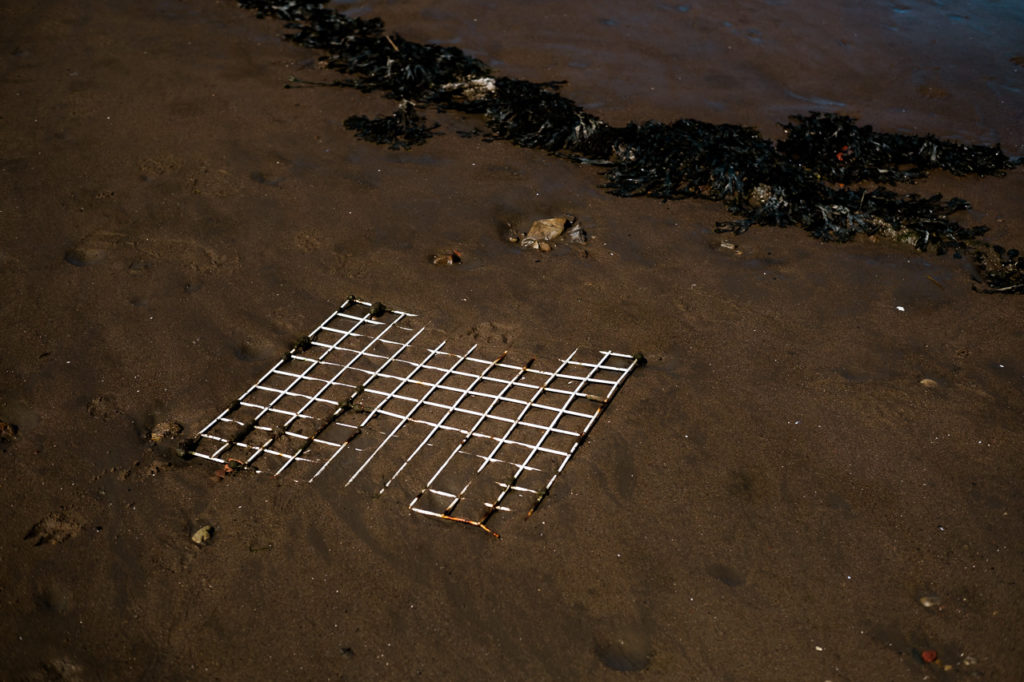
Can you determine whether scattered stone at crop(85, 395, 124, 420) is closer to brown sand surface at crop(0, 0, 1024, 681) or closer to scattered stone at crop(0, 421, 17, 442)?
brown sand surface at crop(0, 0, 1024, 681)

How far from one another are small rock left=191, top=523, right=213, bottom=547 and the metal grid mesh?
0.37 metres

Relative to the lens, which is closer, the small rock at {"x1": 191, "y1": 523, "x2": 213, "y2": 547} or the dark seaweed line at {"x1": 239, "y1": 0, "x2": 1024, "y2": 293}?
the small rock at {"x1": 191, "y1": 523, "x2": 213, "y2": 547}

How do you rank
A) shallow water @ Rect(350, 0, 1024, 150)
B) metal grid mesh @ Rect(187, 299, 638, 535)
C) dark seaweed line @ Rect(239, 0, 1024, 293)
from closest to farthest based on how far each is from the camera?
1. metal grid mesh @ Rect(187, 299, 638, 535)
2. dark seaweed line @ Rect(239, 0, 1024, 293)
3. shallow water @ Rect(350, 0, 1024, 150)

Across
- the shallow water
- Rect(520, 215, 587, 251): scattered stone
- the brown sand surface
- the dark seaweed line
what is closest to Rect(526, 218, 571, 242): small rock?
Rect(520, 215, 587, 251): scattered stone

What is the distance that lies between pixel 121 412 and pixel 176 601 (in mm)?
1102

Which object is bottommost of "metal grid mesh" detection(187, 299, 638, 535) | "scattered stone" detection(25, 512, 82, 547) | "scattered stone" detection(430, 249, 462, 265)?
"scattered stone" detection(25, 512, 82, 547)

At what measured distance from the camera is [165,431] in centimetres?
345

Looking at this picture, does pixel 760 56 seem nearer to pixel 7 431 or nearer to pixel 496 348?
pixel 496 348

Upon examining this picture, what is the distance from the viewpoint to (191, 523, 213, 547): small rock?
9.89ft

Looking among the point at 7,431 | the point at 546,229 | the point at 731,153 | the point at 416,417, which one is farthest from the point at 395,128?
the point at 7,431

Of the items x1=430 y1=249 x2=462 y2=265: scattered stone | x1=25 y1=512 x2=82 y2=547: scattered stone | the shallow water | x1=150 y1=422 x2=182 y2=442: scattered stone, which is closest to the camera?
x1=25 y1=512 x2=82 y2=547: scattered stone

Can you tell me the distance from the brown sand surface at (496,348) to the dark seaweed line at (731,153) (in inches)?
7.8

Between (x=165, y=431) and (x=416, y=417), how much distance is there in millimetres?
1150

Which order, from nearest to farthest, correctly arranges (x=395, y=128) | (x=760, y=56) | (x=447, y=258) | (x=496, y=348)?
(x=496, y=348) < (x=447, y=258) < (x=395, y=128) < (x=760, y=56)
